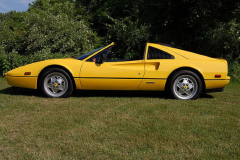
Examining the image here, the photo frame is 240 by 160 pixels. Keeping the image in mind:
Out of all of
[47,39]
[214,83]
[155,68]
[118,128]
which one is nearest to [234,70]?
[214,83]

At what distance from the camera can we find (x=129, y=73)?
202 inches

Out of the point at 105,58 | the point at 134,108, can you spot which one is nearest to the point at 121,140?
the point at 134,108

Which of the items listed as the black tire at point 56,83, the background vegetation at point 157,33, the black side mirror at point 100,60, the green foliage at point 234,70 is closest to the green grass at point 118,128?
the black tire at point 56,83

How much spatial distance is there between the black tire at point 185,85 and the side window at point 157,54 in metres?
0.44

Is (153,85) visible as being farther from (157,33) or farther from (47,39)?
(47,39)

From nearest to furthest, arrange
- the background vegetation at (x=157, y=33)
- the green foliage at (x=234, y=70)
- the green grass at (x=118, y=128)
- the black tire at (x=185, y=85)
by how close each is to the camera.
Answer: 1. the green grass at (x=118, y=128)
2. the black tire at (x=185, y=85)
3. the green foliage at (x=234, y=70)
4. the background vegetation at (x=157, y=33)

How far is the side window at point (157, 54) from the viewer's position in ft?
17.4

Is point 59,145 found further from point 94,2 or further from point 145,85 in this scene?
point 94,2

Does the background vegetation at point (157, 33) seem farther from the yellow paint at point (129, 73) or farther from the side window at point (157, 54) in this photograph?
the yellow paint at point (129, 73)

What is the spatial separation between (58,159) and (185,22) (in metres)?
8.60

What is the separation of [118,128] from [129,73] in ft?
6.60

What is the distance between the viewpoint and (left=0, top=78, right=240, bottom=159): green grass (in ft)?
8.54

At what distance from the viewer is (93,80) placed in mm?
5156

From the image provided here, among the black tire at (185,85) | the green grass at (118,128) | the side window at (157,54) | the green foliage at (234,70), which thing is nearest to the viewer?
the green grass at (118,128)
